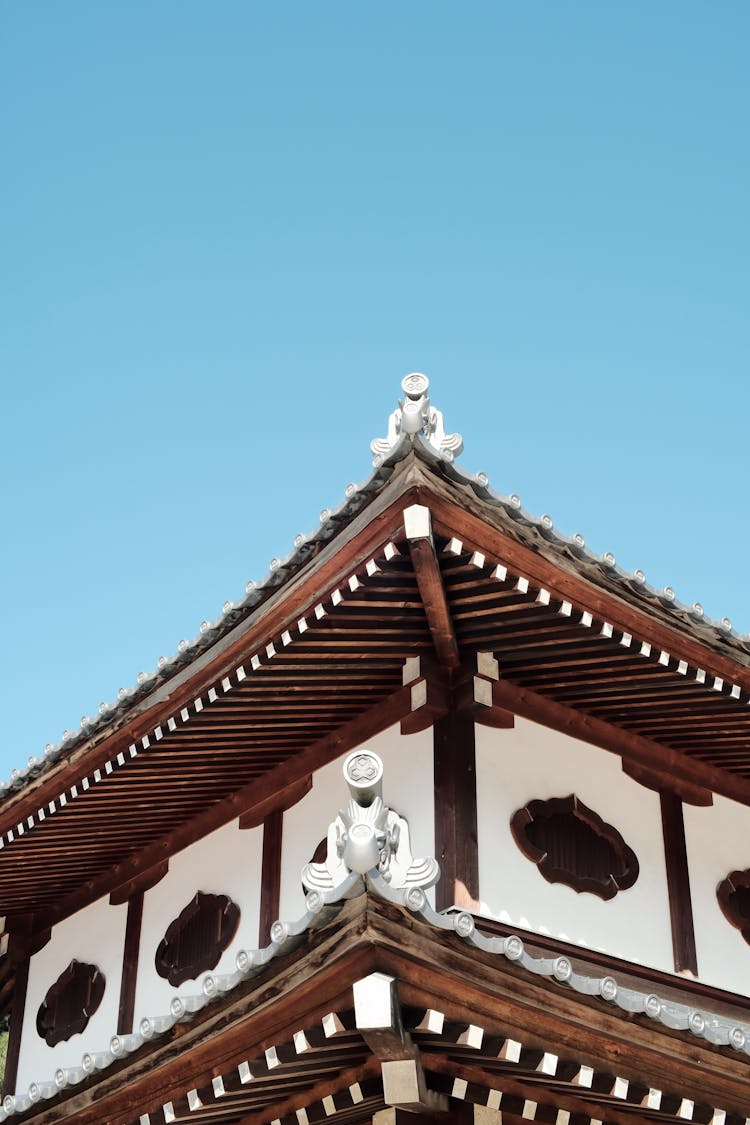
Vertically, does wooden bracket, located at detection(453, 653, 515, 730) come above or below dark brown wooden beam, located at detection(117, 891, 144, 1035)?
above

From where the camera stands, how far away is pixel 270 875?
403 inches

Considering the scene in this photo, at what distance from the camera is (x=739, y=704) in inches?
381

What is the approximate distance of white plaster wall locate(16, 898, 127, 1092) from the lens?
11.3m

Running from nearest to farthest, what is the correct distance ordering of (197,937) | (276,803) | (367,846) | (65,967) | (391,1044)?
(367,846) < (391,1044) < (276,803) < (197,937) < (65,967)

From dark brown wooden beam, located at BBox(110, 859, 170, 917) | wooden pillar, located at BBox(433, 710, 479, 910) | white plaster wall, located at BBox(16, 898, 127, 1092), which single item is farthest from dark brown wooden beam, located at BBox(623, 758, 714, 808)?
white plaster wall, located at BBox(16, 898, 127, 1092)

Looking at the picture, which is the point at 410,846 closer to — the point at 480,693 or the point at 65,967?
the point at 480,693

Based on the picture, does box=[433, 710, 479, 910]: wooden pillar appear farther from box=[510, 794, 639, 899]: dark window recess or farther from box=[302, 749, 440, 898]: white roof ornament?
box=[302, 749, 440, 898]: white roof ornament

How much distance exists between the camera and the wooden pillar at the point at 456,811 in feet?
29.0

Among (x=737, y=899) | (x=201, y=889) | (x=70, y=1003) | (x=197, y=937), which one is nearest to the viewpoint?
(x=737, y=899)

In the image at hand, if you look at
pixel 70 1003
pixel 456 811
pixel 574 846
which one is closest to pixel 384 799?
pixel 456 811

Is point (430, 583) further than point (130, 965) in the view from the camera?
No

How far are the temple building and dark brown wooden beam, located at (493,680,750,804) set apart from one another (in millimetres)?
15

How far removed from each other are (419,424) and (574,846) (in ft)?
9.59

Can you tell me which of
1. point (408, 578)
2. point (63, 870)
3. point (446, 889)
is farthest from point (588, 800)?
point (63, 870)
